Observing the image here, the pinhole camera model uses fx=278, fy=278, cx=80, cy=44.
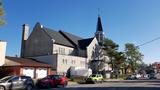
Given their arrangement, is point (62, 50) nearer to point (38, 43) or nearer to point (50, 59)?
point (38, 43)

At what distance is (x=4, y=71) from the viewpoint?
42.8 m

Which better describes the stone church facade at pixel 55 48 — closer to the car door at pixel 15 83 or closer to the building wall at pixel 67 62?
Result: the building wall at pixel 67 62

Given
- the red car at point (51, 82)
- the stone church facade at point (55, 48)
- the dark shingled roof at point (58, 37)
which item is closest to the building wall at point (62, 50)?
the stone church facade at point (55, 48)

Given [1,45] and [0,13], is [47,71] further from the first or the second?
[0,13]

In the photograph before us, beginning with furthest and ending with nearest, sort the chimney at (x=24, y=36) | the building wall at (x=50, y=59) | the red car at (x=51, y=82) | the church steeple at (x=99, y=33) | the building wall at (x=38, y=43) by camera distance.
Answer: the church steeple at (x=99, y=33) < the chimney at (x=24, y=36) < the building wall at (x=38, y=43) < the building wall at (x=50, y=59) < the red car at (x=51, y=82)

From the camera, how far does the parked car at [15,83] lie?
2620 cm

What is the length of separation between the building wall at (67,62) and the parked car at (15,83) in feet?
91.9

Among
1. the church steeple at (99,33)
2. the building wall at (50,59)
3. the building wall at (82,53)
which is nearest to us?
the building wall at (50,59)

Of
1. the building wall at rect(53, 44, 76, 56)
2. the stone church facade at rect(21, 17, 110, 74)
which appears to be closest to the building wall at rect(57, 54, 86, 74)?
the stone church facade at rect(21, 17, 110, 74)

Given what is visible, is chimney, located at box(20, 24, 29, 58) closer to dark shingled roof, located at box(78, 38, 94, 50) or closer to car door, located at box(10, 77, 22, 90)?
dark shingled roof, located at box(78, 38, 94, 50)

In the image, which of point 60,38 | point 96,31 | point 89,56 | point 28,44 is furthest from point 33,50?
point 96,31

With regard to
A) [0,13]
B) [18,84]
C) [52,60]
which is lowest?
[18,84]

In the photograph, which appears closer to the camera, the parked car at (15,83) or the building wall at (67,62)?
the parked car at (15,83)

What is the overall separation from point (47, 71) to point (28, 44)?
56.6 feet
